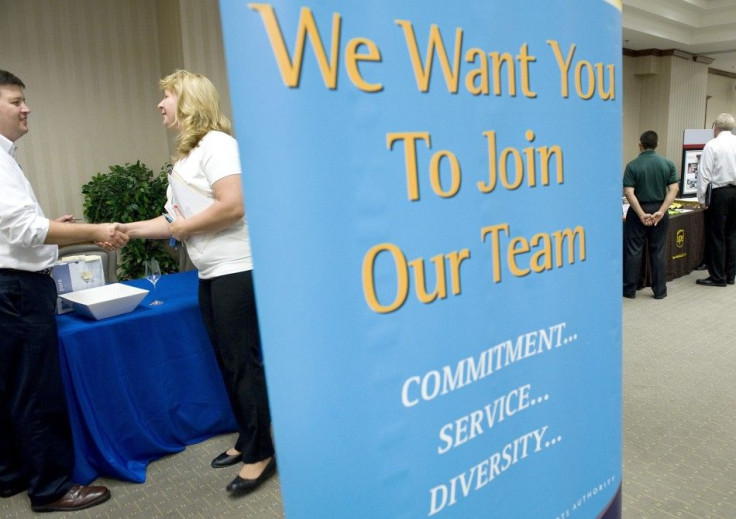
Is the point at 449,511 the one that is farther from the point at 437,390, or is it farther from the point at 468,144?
the point at 468,144

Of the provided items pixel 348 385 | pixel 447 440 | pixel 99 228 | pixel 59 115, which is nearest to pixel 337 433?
pixel 348 385

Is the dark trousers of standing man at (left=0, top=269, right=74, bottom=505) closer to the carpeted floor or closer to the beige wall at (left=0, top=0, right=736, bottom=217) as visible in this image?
the carpeted floor

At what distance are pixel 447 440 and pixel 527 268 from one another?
0.26m

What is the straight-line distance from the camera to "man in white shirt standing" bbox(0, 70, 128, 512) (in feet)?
5.72

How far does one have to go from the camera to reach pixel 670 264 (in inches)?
195

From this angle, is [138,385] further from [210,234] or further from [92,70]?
[92,70]

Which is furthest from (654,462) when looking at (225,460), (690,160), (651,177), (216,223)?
(690,160)

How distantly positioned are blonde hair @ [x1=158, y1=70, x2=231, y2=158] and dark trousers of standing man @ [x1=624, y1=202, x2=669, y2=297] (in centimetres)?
363

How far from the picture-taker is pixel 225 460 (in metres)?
2.21

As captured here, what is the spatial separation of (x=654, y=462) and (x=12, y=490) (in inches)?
96.2

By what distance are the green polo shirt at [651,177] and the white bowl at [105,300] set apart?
3687mm

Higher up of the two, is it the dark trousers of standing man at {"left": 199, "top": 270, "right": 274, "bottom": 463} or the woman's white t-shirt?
the woman's white t-shirt

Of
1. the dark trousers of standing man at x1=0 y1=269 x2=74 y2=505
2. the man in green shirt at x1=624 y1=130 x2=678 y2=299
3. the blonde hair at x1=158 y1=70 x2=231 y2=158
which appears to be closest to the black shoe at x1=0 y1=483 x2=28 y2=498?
the dark trousers of standing man at x1=0 y1=269 x2=74 y2=505

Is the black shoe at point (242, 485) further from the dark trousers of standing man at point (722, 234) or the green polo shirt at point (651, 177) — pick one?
the dark trousers of standing man at point (722, 234)
